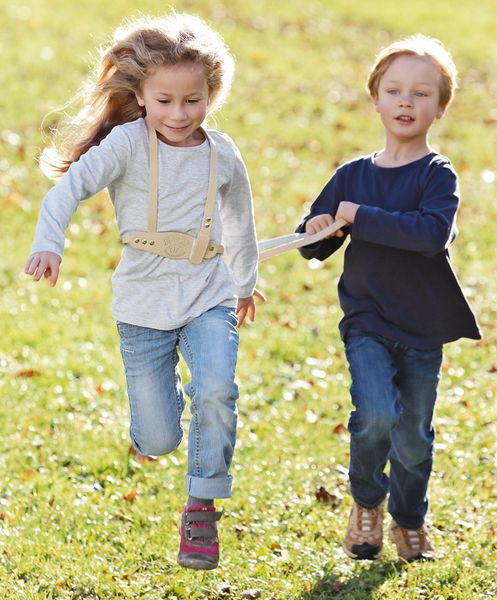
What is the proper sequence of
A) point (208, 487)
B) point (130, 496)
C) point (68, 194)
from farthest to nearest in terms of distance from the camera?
point (130, 496)
point (208, 487)
point (68, 194)

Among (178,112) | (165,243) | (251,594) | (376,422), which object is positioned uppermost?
(178,112)

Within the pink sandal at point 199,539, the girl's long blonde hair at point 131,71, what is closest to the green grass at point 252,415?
the pink sandal at point 199,539

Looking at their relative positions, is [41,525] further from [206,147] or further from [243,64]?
[243,64]

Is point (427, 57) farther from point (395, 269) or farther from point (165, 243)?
point (165, 243)

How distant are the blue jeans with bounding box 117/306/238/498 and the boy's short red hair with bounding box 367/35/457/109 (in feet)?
4.16

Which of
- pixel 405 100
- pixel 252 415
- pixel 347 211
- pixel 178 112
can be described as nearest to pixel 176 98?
pixel 178 112

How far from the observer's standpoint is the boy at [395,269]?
459 centimetres

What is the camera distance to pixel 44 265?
3824 mm

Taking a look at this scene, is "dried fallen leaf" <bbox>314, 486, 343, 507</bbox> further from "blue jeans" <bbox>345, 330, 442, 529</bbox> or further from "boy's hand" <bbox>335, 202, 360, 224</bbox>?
"boy's hand" <bbox>335, 202, 360, 224</bbox>

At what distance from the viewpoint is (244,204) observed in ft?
15.5

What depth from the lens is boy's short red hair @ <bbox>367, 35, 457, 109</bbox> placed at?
468 centimetres

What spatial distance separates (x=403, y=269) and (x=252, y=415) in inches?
98.4

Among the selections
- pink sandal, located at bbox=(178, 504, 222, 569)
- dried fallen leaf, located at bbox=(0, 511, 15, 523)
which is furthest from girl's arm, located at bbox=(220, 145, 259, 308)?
dried fallen leaf, located at bbox=(0, 511, 15, 523)

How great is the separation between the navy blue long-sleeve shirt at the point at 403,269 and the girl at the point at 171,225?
58cm
